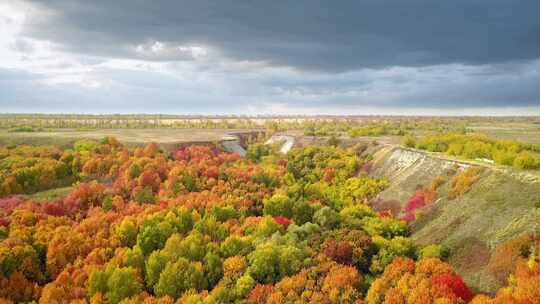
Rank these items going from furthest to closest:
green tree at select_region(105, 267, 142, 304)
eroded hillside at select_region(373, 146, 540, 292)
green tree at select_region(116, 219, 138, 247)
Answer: green tree at select_region(116, 219, 138, 247)
green tree at select_region(105, 267, 142, 304)
eroded hillside at select_region(373, 146, 540, 292)

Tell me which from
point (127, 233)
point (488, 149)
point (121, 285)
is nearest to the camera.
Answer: point (121, 285)

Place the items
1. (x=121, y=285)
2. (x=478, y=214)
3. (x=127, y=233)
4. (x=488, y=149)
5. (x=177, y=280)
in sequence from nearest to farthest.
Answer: (x=121, y=285)
(x=177, y=280)
(x=478, y=214)
(x=127, y=233)
(x=488, y=149)

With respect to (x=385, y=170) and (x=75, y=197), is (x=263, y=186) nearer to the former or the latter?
(x=385, y=170)

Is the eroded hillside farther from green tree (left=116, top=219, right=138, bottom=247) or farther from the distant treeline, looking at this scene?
green tree (left=116, top=219, right=138, bottom=247)

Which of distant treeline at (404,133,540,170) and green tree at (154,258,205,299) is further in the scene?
distant treeline at (404,133,540,170)

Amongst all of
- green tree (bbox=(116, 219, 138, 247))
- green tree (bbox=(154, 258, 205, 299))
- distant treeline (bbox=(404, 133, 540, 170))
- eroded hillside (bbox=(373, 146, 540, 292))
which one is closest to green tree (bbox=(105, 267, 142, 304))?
green tree (bbox=(154, 258, 205, 299))

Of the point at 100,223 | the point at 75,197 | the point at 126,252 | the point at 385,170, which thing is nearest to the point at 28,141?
the point at 75,197

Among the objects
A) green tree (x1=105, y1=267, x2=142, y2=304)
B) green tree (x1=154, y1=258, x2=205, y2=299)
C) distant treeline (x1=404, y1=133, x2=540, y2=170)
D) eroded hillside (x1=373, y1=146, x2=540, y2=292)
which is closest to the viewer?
eroded hillside (x1=373, y1=146, x2=540, y2=292)

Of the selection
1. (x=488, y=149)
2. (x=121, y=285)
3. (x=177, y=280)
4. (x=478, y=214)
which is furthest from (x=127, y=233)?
(x=488, y=149)

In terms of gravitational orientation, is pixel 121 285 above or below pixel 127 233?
below

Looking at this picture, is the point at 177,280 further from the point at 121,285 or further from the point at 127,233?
the point at 127,233

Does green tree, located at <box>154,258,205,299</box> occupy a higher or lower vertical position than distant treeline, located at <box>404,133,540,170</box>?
lower
